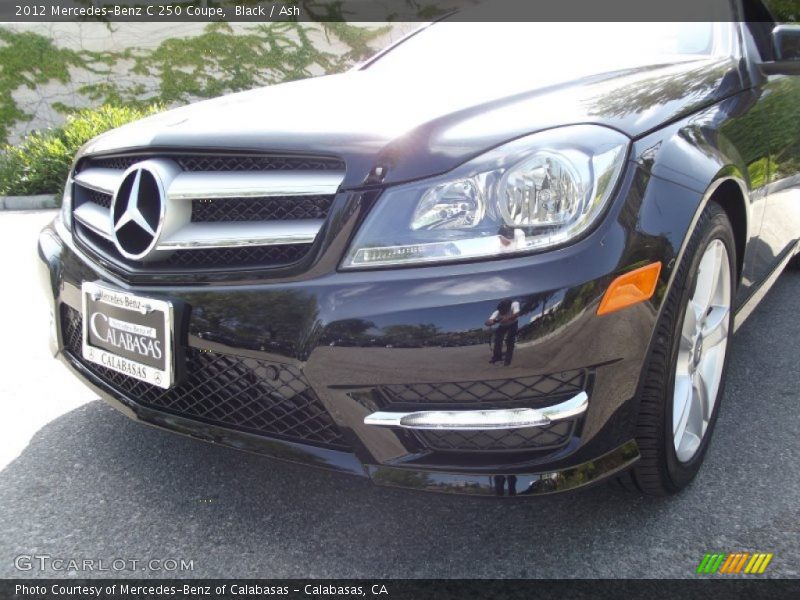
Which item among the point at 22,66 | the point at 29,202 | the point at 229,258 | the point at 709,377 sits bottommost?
the point at 29,202

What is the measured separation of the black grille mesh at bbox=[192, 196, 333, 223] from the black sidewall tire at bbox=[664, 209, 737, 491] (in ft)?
2.88

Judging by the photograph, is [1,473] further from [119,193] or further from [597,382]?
[597,382]

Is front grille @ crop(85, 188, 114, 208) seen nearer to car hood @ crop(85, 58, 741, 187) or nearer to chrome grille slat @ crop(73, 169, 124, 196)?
chrome grille slat @ crop(73, 169, 124, 196)

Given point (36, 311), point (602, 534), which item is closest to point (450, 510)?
point (602, 534)

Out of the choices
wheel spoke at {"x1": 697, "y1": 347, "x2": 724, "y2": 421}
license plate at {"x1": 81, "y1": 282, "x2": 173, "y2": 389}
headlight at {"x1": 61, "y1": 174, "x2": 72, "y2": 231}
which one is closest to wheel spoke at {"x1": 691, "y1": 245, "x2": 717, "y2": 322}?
wheel spoke at {"x1": 697, "y1": 347, "x2": 724, "y2": 421}

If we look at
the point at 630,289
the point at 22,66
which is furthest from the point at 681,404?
the point at 22,66

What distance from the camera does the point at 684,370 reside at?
190cm

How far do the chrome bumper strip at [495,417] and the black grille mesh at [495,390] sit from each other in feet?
0.06

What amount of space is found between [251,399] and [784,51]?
2.17 meters

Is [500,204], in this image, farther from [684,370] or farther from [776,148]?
[776,148]

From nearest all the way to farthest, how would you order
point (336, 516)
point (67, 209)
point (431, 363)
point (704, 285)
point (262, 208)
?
point (431, 363) < point (262, 208) < point (336, 516) < point (704, 285) < point (67, 209)

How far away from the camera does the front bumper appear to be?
4.64 feet

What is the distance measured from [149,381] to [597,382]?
106 centimetres

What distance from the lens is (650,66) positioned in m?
2.09
